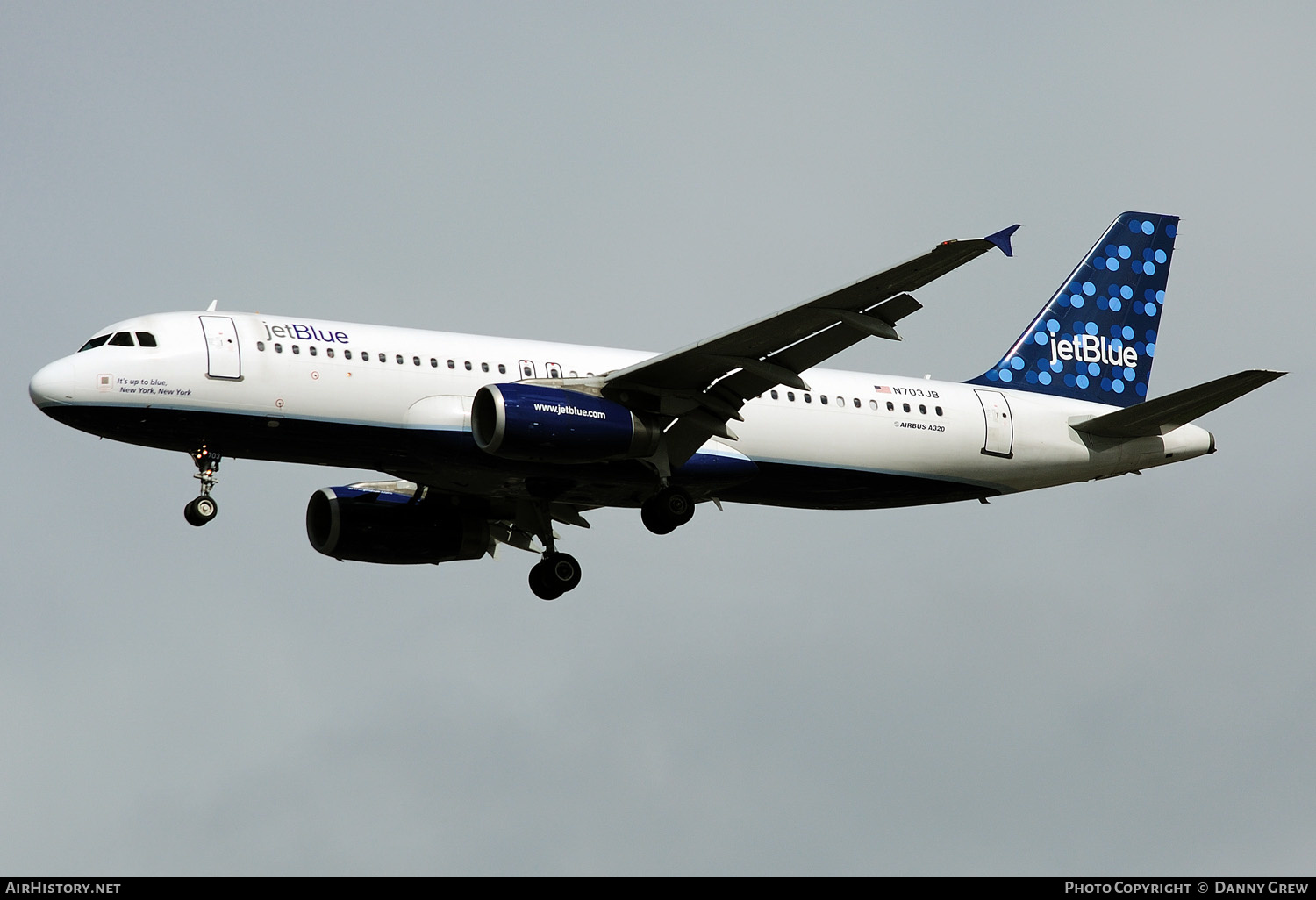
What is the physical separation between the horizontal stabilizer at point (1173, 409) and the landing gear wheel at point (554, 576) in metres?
12.0

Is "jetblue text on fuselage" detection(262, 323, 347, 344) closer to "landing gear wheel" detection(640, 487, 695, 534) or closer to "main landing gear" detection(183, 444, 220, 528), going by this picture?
"main landing gear" detection(183, 444, 220, 528)

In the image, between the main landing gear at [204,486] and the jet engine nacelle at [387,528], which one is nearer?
the main landing gear at [204,486]

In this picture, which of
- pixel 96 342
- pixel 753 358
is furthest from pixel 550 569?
pixel 96 342

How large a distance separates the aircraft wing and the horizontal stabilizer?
26.7 feet

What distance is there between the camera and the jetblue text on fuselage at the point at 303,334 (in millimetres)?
37094

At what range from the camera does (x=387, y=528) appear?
42719 mm

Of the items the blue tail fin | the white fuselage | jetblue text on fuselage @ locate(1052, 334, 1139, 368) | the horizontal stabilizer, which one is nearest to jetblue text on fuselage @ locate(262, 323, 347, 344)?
the white fuselage

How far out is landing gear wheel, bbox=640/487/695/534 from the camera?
3925 cm

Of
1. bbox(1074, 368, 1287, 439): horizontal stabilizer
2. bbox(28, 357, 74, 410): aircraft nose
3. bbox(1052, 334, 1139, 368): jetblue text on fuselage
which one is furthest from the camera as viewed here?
bbox(1052, 334, 1139, 368): jetblue text on fuselage

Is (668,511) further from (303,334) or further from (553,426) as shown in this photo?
(303,334)

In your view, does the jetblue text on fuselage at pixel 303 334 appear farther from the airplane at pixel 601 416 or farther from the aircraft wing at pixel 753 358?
the aircraft wing at pixel 753 358

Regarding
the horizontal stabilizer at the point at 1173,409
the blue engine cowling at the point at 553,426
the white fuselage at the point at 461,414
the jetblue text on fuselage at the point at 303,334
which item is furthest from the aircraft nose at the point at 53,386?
the horizontal stabilizer at the point at 1173,409
